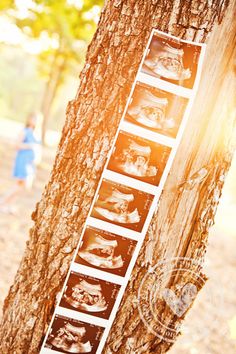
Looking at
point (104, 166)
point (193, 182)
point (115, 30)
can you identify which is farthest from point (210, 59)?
point (104, 166)

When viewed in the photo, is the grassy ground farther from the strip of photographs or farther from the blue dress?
the strip of photographs

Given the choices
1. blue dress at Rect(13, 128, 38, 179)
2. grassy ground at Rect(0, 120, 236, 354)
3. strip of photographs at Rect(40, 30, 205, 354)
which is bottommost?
grassy ground at Rect(0, 120, 236, 354)

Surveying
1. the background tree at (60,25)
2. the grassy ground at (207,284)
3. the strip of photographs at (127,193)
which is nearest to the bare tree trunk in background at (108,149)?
the strip of photographs at (127,193)

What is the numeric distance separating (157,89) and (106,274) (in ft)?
2.73

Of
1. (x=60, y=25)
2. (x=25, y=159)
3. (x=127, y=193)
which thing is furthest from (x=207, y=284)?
(x=60, y=25)

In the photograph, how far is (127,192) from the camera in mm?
1649

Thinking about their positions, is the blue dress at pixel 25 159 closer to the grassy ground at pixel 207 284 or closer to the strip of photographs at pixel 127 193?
the grassy ground at pixel 207 284

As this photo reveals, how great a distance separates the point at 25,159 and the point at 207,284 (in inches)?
140

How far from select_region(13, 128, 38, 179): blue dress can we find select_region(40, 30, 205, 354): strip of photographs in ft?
16.1

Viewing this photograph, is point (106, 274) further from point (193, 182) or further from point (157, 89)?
point (157, 89)

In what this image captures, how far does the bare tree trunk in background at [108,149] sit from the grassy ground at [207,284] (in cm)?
267

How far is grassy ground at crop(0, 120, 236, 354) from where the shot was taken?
4.63 meters

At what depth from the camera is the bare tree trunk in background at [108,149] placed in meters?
1.61

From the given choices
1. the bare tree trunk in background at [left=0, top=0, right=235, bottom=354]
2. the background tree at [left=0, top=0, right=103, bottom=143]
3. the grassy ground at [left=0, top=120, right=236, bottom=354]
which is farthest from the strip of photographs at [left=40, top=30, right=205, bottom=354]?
the background tree at [left=0, top=0, right=103, bottom=143]
